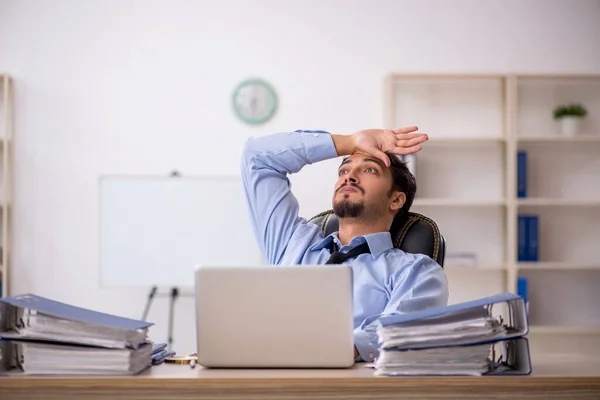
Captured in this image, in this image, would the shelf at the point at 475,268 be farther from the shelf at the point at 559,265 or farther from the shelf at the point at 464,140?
the shelf at the point at 464,140

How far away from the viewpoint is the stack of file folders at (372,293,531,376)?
4.60 ft

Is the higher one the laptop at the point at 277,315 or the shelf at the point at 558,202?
the shelf at the point at 558,202

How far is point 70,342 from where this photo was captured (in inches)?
56.2

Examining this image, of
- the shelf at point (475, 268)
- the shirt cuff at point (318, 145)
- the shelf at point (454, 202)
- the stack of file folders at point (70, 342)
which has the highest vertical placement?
the shirt cuff at point (318, 145)

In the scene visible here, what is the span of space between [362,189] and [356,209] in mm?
70

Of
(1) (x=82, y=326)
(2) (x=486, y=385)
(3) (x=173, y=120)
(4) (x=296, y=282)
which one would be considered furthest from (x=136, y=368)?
(3) (x=173, y=120)

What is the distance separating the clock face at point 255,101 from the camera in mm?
4676

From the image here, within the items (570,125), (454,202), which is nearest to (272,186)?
(454,202)

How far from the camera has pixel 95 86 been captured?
468 cm

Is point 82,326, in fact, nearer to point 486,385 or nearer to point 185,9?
point 486,385

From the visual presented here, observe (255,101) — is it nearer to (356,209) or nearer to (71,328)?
(356,209)

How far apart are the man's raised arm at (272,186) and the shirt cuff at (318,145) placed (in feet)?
0.07

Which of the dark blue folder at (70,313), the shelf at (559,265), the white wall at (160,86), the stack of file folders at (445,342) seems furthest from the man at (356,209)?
the shelf at (559,265)

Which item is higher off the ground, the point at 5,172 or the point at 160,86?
the point at 160,86
